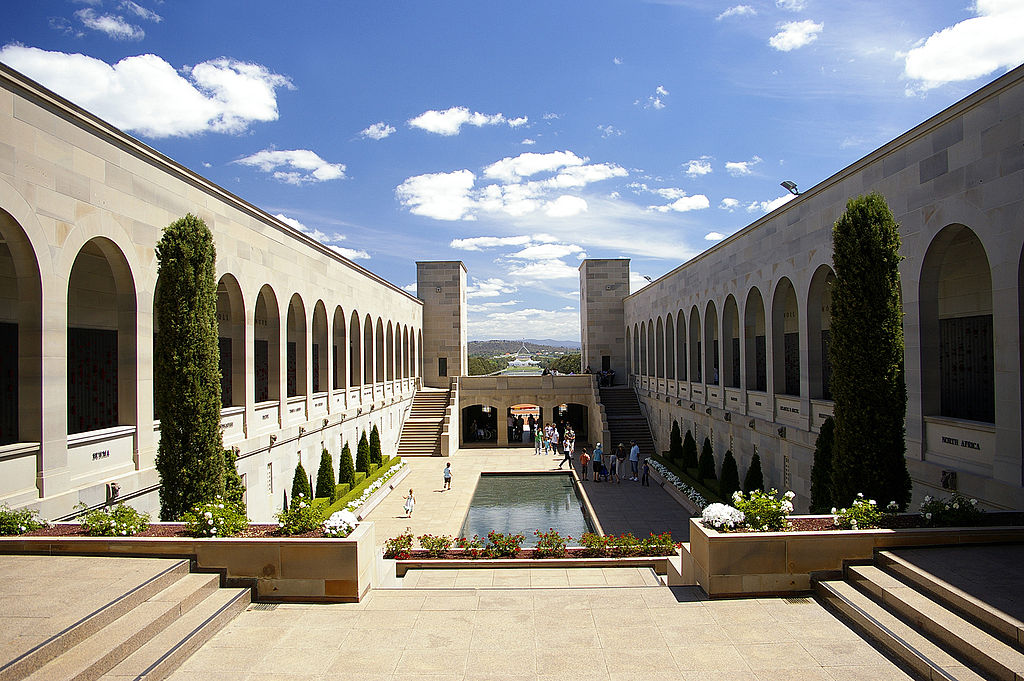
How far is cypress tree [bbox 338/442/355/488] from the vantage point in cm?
2411

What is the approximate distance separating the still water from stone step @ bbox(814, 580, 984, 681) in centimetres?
884

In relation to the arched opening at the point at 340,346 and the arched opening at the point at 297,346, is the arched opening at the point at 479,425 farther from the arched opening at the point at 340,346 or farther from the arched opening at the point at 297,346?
the arched opening at the point at 297,346

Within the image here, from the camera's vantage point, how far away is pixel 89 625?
6215 millimetres

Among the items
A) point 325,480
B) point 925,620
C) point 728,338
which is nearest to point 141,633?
point 925,620

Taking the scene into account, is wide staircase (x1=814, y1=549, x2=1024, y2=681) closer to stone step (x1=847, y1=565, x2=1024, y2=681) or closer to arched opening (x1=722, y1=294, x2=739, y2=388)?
stone step (x1=847, y1=565, x2=1024, y2=681)

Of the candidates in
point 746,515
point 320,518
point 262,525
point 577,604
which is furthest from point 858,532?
point 262,525

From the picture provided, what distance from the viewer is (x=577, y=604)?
8070 mm

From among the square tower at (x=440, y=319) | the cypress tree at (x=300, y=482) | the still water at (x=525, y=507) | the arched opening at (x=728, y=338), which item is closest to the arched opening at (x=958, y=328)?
the still water at (x=525, y=507)

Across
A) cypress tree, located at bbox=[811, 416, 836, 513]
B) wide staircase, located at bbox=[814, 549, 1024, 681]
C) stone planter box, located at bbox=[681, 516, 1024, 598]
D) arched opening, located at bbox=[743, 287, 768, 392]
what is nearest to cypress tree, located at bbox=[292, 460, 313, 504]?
cypress tree, located at bbox=[811, 416, 836, 513]

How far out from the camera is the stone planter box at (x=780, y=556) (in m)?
8.14

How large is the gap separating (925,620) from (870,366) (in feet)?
16.8

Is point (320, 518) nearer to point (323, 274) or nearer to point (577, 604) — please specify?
point (577, 604)

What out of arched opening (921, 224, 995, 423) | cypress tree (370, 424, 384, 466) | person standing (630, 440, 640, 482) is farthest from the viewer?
cypress tree (370, 424, 384, 466)

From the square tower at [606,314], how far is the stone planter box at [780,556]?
128 feet
